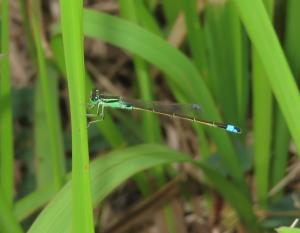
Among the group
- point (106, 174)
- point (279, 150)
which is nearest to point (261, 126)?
point (279, 150)

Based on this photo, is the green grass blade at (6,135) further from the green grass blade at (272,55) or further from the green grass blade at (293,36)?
the green grass blade at (293,36)

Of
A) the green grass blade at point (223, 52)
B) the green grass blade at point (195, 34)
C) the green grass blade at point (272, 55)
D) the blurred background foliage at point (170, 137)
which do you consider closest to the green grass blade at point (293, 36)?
the blurred background foliage at point (170, 137)

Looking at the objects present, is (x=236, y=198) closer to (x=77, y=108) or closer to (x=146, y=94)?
(x=146, y=94)

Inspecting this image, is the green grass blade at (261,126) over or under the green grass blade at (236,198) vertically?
over

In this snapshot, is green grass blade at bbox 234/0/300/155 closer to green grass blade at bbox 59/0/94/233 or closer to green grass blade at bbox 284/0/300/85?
green grass blade at bbox 59/0/94/233

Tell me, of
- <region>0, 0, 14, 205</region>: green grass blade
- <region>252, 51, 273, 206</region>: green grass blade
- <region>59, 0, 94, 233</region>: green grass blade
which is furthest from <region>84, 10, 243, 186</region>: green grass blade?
<region>59, 0, 94, 233</region>: green grass blade

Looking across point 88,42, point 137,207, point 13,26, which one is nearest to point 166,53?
point 137,207

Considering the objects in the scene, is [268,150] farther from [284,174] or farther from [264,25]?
[264,25]
